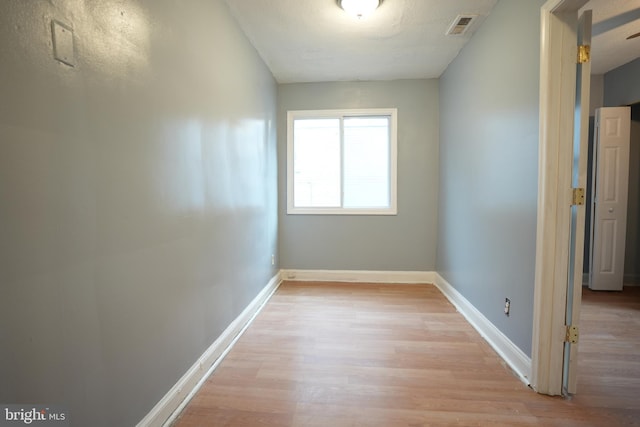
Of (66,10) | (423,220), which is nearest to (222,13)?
(66,10)

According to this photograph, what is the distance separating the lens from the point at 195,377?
1721mm

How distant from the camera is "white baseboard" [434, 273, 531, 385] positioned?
1806 millimetres

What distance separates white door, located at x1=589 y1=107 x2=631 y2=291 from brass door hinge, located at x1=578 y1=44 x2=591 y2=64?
2.60 meters

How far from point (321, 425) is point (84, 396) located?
39.8 inches

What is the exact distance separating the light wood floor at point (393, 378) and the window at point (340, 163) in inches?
62.4

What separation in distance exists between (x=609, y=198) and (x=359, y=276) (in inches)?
122

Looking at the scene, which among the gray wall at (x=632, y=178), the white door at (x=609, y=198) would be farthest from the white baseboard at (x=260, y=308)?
the gray wall at (x=632, y=178)

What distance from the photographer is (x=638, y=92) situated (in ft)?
10.7

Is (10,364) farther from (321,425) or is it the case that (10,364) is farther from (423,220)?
(423,220)

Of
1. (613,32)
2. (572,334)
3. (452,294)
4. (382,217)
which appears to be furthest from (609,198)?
(572,334)

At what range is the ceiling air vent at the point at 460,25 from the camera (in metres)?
2.36

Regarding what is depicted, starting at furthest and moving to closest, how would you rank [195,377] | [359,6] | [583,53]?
[359,6] → [195,377] → [583,53]

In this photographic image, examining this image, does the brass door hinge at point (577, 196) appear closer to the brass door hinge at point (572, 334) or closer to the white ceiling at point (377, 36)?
the brass door hinge at point (572, 334)

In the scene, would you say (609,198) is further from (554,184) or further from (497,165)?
(554,184)
